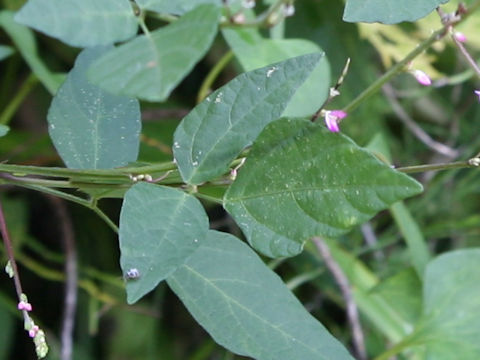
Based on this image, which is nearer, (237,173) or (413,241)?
(237,173)

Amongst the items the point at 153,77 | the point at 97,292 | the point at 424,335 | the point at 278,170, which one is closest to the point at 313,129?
the point at 278,170

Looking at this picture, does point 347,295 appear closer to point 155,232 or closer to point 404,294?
point 404,294

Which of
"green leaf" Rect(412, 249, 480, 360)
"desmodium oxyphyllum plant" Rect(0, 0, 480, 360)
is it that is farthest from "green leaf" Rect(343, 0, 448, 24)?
"green leaf" Rect(412, 249, 480, 360)

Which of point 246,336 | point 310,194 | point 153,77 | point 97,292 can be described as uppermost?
A: point 153,77

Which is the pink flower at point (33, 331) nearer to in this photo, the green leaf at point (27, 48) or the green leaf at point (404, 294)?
the green leaf at point (27, 48)

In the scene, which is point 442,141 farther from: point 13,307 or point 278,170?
point 278,170

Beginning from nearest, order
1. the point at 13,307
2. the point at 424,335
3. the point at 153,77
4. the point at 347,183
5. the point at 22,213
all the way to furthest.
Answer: the point at 153,77
the point at 347,183
the point at 424,335
the point at 13,307
the point at 22,213

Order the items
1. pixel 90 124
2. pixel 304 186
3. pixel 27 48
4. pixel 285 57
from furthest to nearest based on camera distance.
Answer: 1. pixel 27 48
2. pixel 285 57
3. pixel 90 124
4. pixel 304 186

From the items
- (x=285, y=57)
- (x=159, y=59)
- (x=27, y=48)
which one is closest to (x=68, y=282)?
(x=27, y=48)
